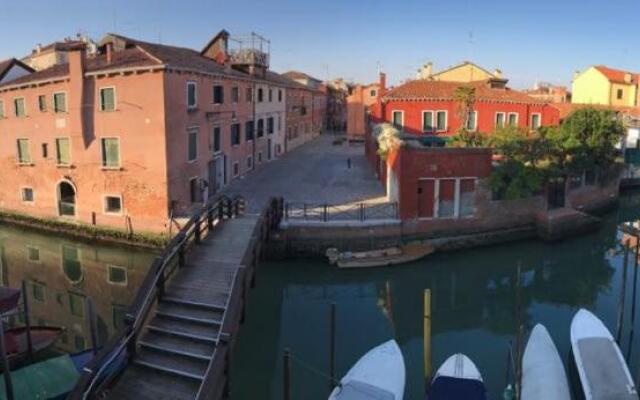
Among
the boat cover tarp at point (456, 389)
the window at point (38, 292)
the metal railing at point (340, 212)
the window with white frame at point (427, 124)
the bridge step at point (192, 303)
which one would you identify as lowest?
the window at point (38, 292)

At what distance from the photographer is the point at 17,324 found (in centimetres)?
1603

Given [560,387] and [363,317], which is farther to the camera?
[363,317]

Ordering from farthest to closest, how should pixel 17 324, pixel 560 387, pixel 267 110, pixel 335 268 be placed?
pixel 267 110, pixel 335 268, pixel 17 324, pixel 560 387

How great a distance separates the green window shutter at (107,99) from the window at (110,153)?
54.5 inches

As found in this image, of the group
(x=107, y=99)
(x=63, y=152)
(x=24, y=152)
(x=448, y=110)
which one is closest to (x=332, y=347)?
(x=107, y=99)

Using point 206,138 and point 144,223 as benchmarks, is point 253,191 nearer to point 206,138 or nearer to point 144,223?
point 206,138

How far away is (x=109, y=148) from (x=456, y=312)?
1622cm

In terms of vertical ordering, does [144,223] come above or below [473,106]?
below

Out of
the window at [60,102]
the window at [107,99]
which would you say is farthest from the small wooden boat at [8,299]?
the window at [60,102]

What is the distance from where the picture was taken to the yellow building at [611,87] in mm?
48156

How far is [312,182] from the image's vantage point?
98.5 feet

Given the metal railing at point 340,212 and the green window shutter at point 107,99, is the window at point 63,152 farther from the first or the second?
the metal railing at point 340,212

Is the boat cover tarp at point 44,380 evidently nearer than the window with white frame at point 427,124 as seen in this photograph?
Yes

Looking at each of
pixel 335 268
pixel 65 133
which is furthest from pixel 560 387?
pixel 65 133
